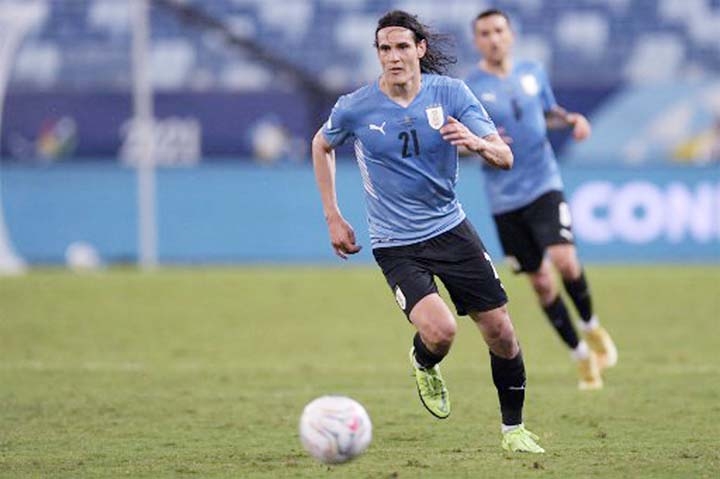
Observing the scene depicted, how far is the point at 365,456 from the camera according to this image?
871 centimetres

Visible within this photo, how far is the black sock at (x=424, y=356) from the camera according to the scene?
921 cm

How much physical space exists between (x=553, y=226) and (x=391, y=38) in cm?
427

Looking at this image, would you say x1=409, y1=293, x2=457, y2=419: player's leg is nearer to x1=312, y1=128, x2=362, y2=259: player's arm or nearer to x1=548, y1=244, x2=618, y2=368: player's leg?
x1=312, y1=128, x2=362, y2=259: player's arm

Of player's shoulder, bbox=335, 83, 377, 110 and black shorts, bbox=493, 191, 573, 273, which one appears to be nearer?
player's shoulder, bbox=335, 83, 377, 110

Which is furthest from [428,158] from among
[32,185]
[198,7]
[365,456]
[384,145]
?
[198,7]

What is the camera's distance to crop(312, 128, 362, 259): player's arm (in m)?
8.92

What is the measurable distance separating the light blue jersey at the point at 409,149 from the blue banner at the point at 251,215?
14330 millimetres

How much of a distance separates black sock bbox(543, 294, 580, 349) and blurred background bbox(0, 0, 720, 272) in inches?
350

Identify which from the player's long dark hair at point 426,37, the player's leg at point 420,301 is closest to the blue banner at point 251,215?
the player's long dark hair at point 426,37

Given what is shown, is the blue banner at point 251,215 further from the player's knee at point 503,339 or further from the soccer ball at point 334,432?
the soccer ball at point 334,432

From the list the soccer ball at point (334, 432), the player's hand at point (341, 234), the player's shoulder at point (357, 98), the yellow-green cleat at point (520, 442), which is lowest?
the yellow-green cleat at point (520, 442)

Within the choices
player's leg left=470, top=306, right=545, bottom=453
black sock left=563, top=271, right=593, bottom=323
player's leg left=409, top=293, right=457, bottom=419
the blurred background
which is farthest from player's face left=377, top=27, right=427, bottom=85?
the blurred background

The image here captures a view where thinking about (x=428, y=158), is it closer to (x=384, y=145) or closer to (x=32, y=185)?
(x=384, y=145)

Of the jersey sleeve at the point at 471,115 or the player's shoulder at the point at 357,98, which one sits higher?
the player's shoulder at the point at 357,98
